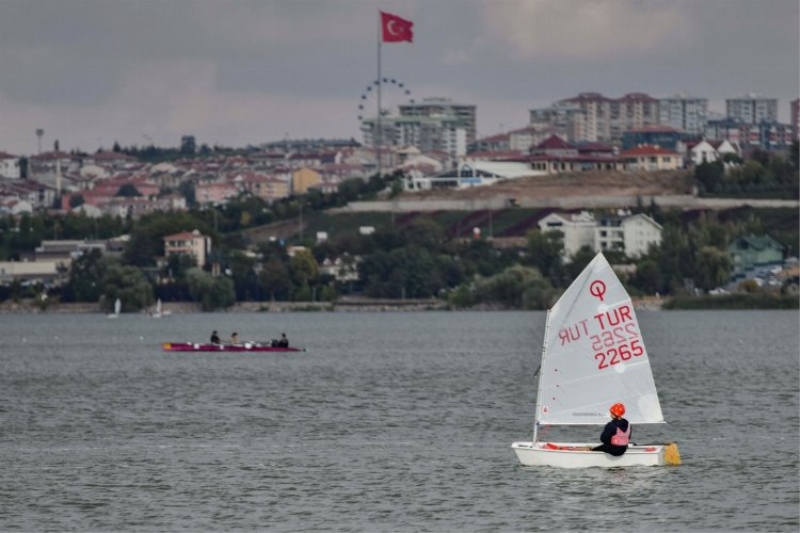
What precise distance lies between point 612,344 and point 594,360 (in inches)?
23.3

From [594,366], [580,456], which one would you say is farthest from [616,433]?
[594,366]

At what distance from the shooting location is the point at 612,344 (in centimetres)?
5159

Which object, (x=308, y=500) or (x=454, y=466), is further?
(x=454, y=466)

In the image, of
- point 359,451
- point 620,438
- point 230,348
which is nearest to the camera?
point 620,438

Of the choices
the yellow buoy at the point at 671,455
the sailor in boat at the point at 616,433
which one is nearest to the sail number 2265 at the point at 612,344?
the sailor in boat at the point at 616,433

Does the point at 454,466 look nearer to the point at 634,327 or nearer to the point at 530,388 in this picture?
the point at 634,327

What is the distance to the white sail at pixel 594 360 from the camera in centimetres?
5144

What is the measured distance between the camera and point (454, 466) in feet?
182

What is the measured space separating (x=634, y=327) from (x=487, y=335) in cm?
10876

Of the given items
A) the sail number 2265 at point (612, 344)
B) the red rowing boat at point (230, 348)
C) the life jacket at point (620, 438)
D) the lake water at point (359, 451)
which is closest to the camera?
the lake water at point (359, 451)

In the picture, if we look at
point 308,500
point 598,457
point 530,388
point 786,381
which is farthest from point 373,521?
point 786,381

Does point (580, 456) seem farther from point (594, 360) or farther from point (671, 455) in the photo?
point (671, 455)

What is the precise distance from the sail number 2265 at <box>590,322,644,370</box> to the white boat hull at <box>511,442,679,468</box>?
7.08ft

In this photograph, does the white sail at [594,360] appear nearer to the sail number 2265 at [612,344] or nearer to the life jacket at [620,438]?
the sail number 2265 at [612,344]
